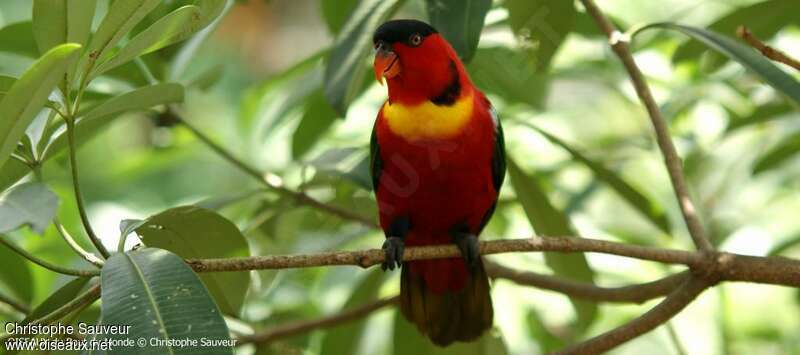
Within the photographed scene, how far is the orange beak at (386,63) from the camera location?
9.34 feet

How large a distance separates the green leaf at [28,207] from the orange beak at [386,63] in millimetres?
1239

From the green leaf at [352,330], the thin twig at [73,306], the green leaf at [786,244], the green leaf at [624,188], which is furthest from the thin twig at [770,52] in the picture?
the green leaf at [352,330]

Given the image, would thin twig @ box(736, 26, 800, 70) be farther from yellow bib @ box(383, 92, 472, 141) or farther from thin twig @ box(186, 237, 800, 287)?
yellow bib @ box(383, 92, 472, 141)

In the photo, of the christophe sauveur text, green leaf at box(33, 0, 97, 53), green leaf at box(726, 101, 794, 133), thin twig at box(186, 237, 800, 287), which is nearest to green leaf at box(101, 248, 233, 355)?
the christophe sauveur text

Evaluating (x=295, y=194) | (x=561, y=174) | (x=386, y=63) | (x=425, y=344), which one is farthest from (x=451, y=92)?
(x=561, y=174)

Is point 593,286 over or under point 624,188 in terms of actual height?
under

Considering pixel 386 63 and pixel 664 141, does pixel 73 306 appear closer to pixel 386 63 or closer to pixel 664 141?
pixel 386 63

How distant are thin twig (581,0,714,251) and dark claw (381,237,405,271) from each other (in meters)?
0.76

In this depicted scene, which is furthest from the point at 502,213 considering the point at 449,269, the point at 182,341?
the point at 182,341

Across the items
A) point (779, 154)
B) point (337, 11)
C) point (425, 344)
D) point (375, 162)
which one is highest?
point (337, 11)

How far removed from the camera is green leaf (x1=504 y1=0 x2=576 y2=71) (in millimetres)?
2643

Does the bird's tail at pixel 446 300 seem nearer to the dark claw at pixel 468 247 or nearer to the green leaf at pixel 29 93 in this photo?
the dark claw at pixel 468 247

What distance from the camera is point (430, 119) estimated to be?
9.36ft

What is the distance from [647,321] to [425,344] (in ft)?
3.22
